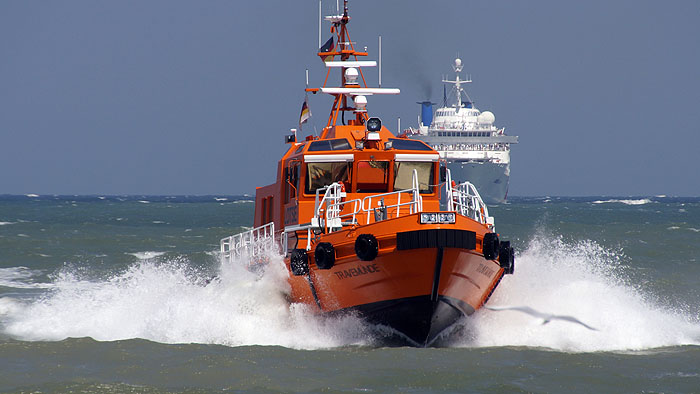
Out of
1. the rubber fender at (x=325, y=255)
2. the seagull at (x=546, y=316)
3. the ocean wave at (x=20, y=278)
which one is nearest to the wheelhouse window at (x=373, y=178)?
the rubber fender at (x=325, y=255)

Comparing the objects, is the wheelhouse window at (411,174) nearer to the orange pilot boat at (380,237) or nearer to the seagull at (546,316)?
the orange pilot boat at (380,237)

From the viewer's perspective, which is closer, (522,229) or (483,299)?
(483,299)

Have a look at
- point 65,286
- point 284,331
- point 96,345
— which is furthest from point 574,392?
point 65,286

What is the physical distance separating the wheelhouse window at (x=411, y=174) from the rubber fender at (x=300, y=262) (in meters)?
2.17

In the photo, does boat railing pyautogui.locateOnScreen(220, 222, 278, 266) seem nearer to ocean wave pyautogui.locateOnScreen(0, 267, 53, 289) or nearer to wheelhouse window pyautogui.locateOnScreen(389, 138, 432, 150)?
wheelhouse window pyautogui.locateOnScreen(389, 138, 432, 150)

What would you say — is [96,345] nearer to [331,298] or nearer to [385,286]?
[331,298]

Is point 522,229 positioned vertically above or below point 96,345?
above

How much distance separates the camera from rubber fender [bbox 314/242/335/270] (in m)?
13.2

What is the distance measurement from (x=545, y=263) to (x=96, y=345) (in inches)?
317

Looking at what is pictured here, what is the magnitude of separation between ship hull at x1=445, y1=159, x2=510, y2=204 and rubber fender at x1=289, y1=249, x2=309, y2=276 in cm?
8835

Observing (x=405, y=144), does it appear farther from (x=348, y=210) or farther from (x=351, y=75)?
(x=351, y=75)

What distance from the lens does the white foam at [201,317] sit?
1444 cm

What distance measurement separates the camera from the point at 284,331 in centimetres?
1488

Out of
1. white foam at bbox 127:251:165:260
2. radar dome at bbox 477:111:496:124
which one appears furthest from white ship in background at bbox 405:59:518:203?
white foam at bbox 127:251:165:260
